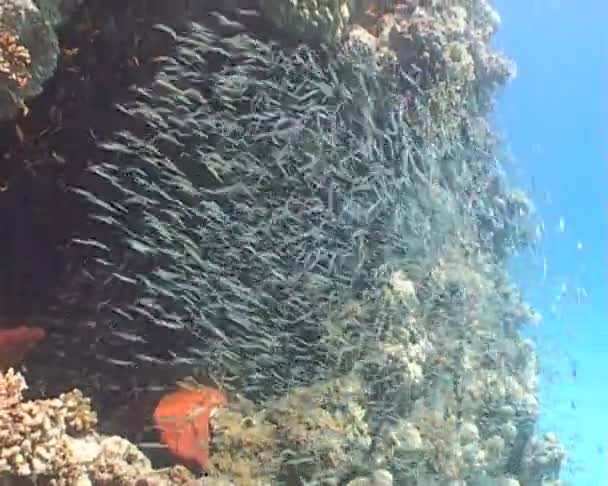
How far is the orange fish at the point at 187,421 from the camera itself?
5215 mm

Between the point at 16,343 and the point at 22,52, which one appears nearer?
the point at 22,52

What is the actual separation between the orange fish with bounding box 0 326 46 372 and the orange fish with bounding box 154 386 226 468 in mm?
1133

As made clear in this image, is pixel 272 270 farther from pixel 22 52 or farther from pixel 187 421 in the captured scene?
pixel 22 52

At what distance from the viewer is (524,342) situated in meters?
11.2

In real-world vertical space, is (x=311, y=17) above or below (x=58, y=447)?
above

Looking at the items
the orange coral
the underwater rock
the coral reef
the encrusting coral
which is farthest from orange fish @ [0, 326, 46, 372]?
the orange coral

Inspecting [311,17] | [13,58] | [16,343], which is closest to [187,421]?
[16,343]

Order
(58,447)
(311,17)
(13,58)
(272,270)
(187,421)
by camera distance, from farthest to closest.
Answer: (311,17) → (272,270) → (187,421) → (13,58) → (58,447)

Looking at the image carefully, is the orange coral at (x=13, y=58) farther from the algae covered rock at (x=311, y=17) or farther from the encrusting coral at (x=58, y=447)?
the algae covered rock at (x=311, y=17)

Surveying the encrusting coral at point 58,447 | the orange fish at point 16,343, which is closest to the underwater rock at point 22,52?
the orange fish at point 16,343

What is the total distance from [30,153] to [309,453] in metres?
3.53

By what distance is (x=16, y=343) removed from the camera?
500 cm

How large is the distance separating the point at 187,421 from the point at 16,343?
4.81ft

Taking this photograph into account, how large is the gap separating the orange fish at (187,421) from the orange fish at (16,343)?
1133mm
